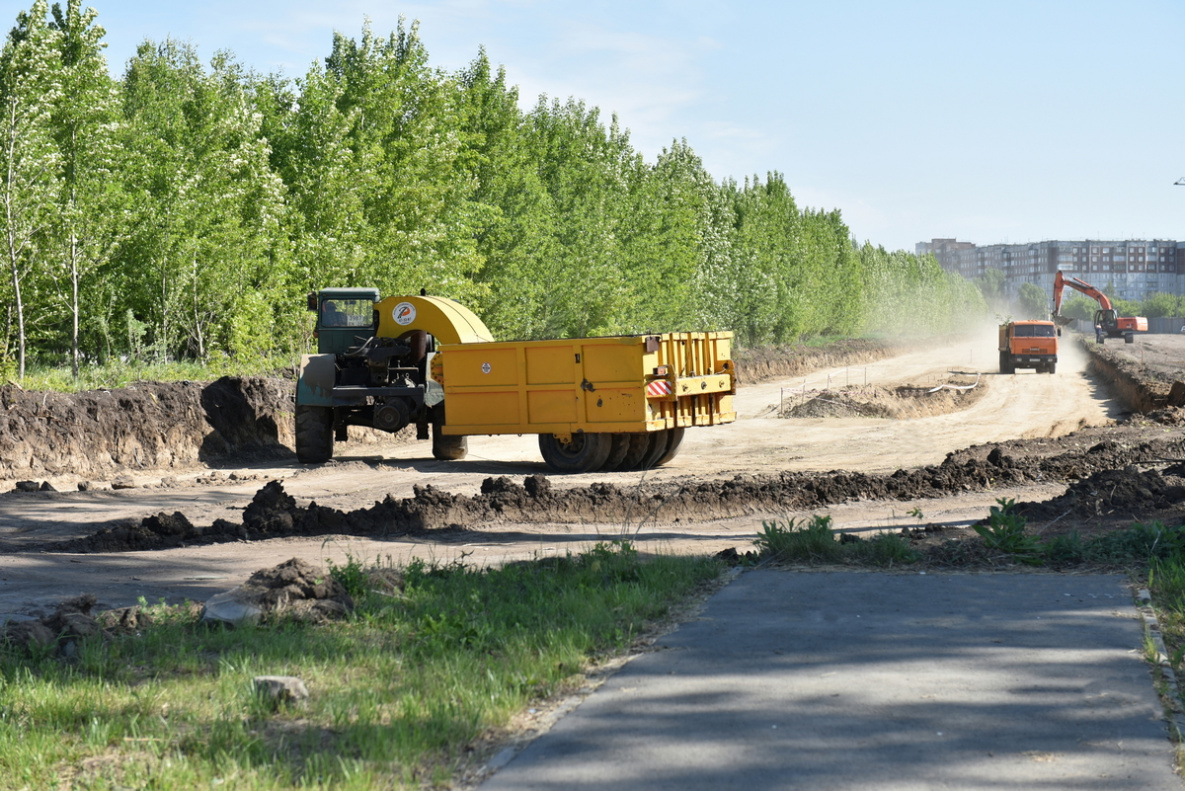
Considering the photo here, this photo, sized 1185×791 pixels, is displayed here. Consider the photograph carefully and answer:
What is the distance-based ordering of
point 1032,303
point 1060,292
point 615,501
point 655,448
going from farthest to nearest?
point 1032,303
point 1060,292
point 655,448
point 615,501

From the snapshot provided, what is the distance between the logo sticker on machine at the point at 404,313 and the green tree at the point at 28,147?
647cm

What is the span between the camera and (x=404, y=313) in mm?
17531

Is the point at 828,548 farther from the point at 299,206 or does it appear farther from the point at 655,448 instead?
the point at 299,206

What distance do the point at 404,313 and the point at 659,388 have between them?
4.70 meters

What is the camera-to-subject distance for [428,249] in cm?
2775

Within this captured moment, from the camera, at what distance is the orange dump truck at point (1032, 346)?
4469cm

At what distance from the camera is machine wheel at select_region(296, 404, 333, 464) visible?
17.6 m

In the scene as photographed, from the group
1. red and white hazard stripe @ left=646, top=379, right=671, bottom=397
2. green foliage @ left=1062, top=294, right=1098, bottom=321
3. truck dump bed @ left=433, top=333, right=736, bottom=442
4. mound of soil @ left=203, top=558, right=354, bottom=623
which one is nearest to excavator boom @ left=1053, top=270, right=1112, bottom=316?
truck dump bed @ left=433, top=333, right=736, bottom=442

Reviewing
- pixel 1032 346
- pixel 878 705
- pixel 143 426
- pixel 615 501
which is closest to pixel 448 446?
pixel 143 426

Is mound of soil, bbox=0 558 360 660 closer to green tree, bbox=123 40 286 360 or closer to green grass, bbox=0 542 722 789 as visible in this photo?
green grass, bbox=0 542 722 789

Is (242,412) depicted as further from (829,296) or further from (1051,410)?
(829,296)

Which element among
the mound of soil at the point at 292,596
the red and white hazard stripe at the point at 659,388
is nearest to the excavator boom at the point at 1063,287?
the red and white hazard stripe at the point at 659,388

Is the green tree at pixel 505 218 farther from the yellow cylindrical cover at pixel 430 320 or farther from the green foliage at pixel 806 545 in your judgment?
the green foliage at pixel 806 545

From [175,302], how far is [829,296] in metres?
55.5
